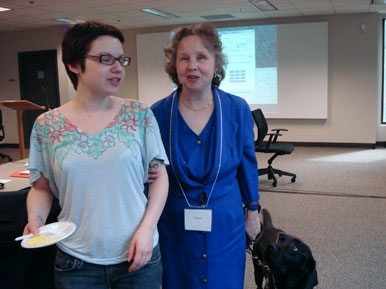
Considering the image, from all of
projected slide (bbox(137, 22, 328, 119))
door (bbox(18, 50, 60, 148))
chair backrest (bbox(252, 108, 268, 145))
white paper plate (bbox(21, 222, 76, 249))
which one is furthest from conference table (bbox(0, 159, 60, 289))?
door (bbox(18, 50, 60, 148))

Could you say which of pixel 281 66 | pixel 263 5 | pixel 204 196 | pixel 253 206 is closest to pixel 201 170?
pixel 204 196

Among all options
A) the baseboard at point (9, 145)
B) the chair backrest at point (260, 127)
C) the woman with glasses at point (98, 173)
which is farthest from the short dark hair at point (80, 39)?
the baseboard at point (9, 145)

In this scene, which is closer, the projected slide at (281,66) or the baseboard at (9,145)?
the projected slide at (281,66)

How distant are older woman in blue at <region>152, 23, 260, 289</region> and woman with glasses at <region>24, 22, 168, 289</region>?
30 centimetres

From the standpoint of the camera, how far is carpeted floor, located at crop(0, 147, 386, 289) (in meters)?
2.79

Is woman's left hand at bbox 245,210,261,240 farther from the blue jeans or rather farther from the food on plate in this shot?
the food on plate

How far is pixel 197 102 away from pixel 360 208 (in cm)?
315

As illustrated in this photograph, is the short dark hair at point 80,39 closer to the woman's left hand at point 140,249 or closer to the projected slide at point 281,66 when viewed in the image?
the woman's left hand at point 140,249

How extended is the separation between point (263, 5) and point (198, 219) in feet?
19.6

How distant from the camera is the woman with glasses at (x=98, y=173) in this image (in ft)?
3.71

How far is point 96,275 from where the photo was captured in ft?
3.79

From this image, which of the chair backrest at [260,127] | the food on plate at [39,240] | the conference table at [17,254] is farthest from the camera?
the chair backrest at [260,127]

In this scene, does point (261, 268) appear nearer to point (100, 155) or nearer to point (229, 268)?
point (229, 268)

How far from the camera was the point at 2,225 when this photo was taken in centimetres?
149
